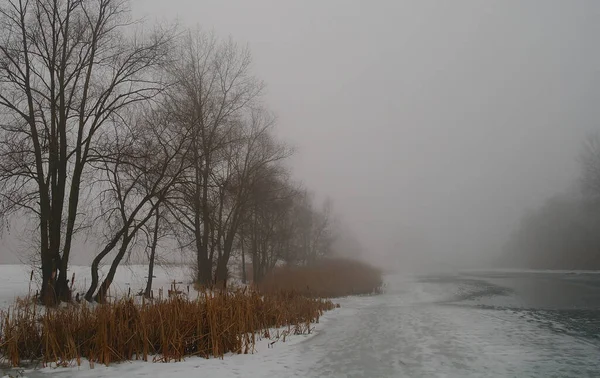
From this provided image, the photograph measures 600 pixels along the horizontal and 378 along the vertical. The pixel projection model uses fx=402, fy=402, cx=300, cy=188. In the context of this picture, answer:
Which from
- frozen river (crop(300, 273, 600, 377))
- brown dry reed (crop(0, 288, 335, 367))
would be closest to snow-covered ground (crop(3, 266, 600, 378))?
frozen river (crop(300, 273, 600, 377))

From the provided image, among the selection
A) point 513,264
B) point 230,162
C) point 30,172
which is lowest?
point 513,264

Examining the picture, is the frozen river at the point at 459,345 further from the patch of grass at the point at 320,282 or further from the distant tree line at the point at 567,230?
the distant tree line at the point at 567,230

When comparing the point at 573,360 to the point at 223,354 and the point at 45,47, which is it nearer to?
the point at 223,354

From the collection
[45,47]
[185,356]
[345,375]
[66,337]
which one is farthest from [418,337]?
[45,47]

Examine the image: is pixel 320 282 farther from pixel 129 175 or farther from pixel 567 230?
pixel 567 230

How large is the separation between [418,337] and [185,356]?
5562 millimetres

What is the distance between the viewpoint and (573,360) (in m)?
7.08

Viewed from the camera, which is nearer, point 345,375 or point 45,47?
point 345,375

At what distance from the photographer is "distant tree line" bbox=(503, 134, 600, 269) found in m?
46.5

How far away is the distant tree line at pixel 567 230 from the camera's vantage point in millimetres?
46469

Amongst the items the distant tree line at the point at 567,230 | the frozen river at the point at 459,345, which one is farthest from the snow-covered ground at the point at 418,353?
the distant tree line at the point at 567,230

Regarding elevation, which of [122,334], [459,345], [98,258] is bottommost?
[459,345]

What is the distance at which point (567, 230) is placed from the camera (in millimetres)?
55406

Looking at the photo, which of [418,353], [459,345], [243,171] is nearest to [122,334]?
[418,353]
